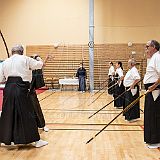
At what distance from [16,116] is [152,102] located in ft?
7.15

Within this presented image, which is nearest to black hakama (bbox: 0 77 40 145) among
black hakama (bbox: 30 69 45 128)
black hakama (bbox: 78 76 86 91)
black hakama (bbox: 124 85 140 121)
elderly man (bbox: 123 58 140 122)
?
black hakama (bbox: 30 69 45 128)

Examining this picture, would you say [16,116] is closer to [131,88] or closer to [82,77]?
[131,88]

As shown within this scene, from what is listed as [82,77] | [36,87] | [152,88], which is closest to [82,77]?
[82,77]

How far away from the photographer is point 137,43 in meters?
17.8

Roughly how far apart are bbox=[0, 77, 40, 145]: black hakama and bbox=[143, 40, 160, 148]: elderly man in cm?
187

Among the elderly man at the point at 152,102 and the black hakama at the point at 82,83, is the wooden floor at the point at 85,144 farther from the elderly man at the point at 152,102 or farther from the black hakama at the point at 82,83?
the black hakama at the point at 82,83

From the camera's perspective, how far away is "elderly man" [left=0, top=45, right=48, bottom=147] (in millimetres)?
5086

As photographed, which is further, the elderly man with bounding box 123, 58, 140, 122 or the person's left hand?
the elderly man with bounding box 123, 58, 140, 122

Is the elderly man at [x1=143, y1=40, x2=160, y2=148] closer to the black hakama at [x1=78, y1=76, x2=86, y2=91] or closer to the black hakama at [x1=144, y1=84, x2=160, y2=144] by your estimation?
the black hakama at [x1=144, y1=84, x2=160, y2=144]

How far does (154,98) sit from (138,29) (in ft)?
43.4

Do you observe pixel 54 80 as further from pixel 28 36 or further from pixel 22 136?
pixel 22 136

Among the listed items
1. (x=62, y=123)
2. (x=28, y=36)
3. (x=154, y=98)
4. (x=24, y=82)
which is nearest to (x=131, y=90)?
(x=62, y=123)

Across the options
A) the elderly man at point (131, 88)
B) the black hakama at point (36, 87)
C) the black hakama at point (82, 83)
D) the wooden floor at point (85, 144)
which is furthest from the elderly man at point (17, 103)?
the black hakama at point (82, 83)

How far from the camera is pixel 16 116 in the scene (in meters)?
5.12
